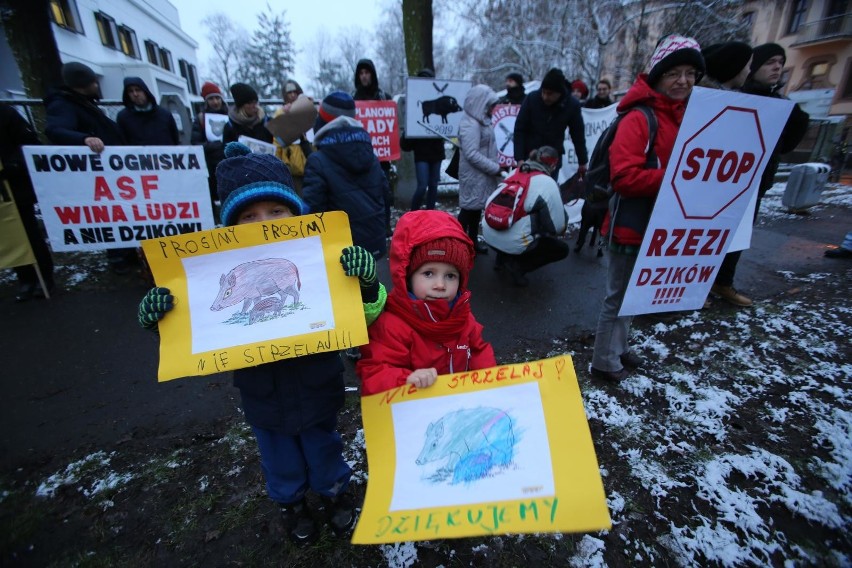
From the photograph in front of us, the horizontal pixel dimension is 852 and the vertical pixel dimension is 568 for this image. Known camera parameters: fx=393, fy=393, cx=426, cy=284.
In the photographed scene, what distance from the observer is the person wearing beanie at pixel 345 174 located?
263 centimetres

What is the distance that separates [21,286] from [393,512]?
5368 millimetres

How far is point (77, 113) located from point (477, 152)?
414cm

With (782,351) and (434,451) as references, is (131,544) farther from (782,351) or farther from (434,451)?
(782,351)

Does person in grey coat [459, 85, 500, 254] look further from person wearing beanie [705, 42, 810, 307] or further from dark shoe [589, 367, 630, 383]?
dark shoe [589, 367, 630, 383]

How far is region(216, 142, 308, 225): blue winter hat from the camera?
142cm

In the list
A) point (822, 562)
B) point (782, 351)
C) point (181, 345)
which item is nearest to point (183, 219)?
point (181, 345)

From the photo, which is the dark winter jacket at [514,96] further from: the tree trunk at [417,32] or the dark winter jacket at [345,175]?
the dark winter jacket at [345,175]

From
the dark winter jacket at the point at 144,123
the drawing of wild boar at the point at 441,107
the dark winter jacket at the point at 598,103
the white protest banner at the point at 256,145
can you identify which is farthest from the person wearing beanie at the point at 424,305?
the dark winter jacket at the point at 598,103

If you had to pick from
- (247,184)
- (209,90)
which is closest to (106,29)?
(209,90)

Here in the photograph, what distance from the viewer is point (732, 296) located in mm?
3803

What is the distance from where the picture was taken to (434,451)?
1.27m

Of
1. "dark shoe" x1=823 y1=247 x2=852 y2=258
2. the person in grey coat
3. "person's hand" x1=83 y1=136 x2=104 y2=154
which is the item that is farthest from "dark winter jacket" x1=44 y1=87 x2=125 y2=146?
"dark shoe" x1=823 y1=247 x2=852 y2=258

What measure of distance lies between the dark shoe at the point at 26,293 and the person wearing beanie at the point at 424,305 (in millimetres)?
4734

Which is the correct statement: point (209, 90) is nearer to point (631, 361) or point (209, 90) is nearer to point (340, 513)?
point (340, 513)
